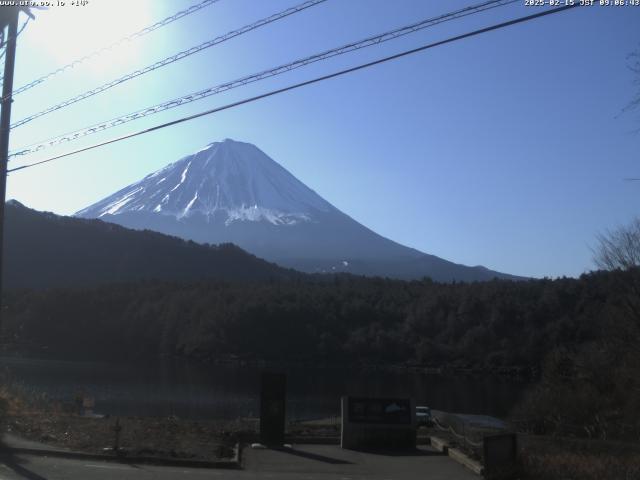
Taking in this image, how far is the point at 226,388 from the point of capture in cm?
5869

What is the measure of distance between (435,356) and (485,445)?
81.6 meters

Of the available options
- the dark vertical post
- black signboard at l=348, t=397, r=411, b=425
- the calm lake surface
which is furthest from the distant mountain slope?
black signboard at l=348, t=397, r=411, b=425

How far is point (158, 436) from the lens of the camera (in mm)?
15812

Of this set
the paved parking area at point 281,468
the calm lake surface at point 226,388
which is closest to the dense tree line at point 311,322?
the calm lake surface at point 226,388

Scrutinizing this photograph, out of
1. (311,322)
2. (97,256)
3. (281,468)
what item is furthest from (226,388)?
(97,256)

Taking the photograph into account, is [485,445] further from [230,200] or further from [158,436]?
[230,200]

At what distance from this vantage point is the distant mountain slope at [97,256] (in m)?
115

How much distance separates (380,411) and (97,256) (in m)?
117

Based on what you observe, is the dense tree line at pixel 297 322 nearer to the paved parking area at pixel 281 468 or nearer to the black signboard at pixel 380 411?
the black signboard at pixel 380 411

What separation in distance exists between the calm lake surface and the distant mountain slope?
3751 centimetres

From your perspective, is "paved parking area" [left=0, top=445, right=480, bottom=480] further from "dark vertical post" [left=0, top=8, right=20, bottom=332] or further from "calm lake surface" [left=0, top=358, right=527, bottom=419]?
"calm lake surface" [left=0, top=358, right=527, bottom=419]

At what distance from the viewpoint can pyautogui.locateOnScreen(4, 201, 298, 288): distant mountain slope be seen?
4532 inches

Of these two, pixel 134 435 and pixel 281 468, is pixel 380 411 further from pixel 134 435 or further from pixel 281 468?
pixel 134 435

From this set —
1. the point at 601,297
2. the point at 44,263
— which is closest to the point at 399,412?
the point at 601,297
